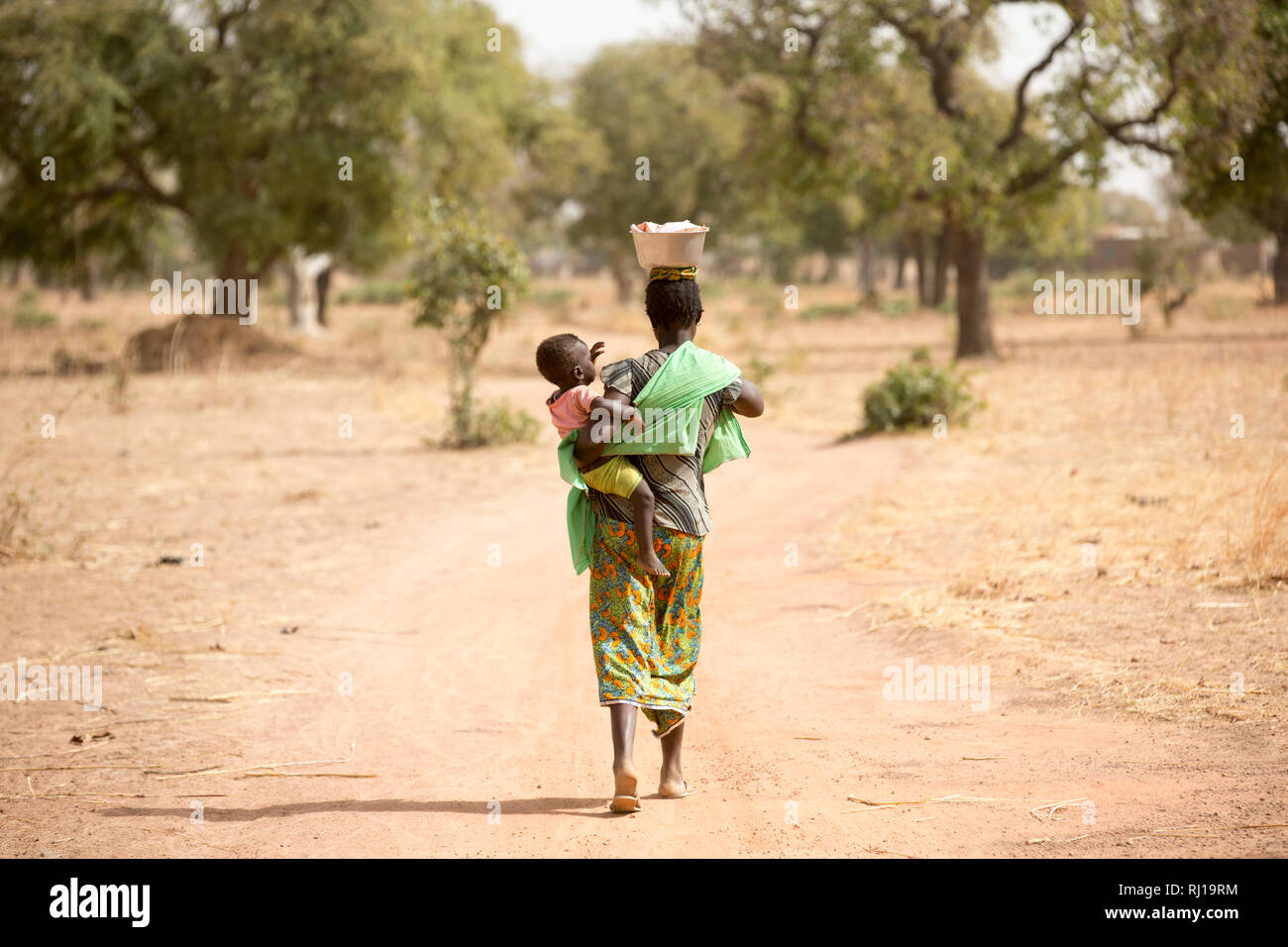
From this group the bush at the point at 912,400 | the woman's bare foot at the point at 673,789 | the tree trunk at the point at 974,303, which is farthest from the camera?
the tree trunk at the point at 974,303

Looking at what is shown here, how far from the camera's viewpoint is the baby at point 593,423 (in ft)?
12.2

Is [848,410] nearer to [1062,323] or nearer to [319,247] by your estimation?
[319,247]

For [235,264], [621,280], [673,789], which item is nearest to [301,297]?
[235,264]

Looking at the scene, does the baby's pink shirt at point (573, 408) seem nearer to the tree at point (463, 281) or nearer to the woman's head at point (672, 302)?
the woman's head at point (672, 302)

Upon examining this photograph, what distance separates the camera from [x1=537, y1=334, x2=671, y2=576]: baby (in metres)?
3.71

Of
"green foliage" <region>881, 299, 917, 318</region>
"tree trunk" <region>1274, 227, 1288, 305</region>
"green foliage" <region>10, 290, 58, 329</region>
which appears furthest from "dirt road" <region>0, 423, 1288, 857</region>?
"green foliage" <region>881, 299, 917, 318</region>

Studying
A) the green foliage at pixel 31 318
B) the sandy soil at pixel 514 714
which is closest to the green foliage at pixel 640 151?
the green foliage at pixel 31 318

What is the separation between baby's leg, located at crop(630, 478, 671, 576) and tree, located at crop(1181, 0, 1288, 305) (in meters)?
16.2

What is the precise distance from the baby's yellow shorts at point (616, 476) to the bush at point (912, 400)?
29.5 feet

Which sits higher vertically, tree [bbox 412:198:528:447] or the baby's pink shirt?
tree [bbox 412:198:528:447]

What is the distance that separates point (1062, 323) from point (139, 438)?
885 inches

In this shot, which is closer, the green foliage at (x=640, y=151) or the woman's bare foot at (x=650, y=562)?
the woman's bare foot at (x=650, y=562)

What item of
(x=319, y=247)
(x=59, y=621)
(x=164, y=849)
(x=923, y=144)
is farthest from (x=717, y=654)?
(x=319, y=247)

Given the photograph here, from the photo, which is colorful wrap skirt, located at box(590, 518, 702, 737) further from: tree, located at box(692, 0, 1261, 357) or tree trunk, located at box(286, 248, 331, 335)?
tree trunk, located at box(286, 248, 331, 335)
